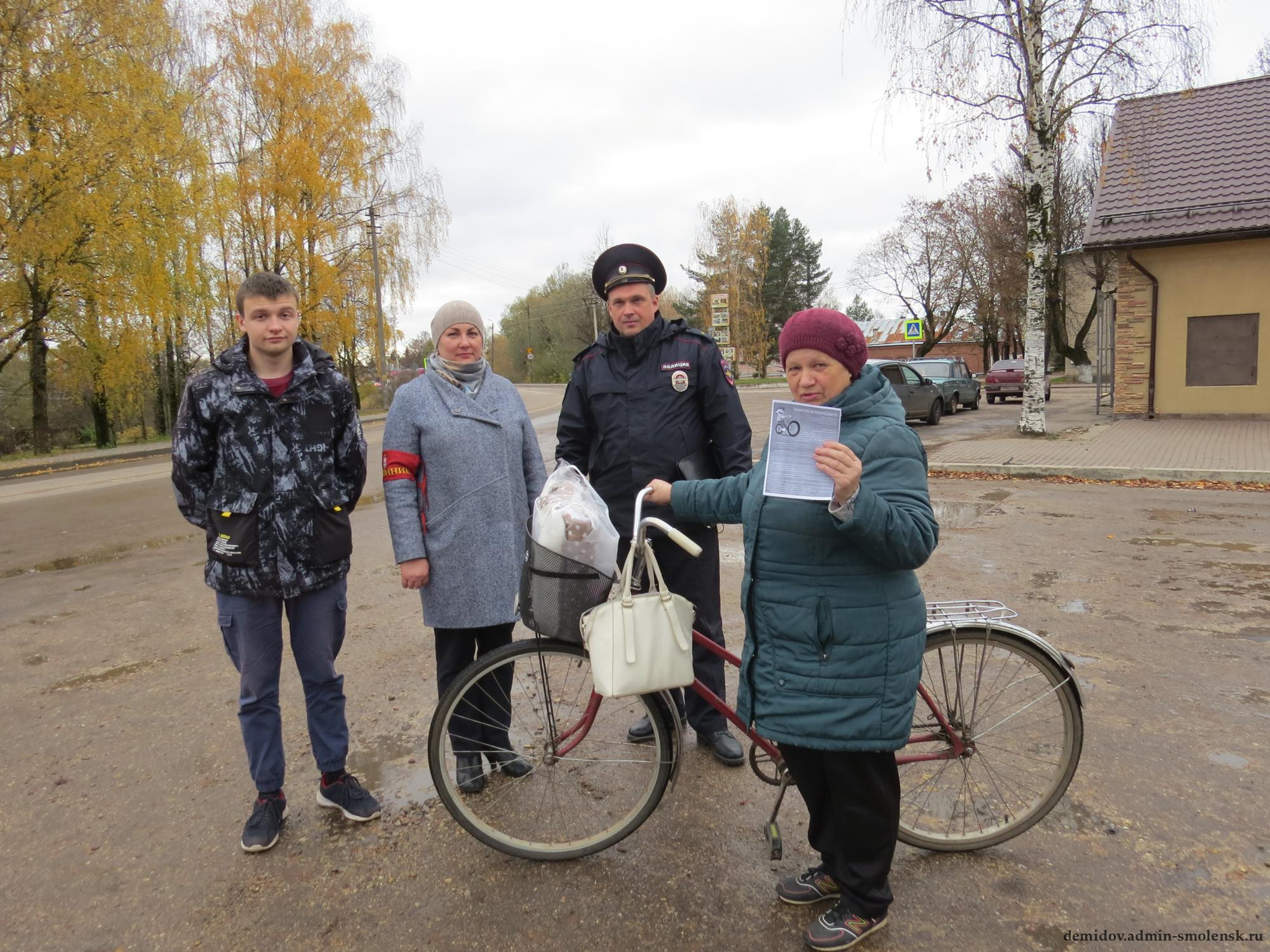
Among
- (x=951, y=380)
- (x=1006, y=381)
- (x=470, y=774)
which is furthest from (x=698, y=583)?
(x=1006, y=381)

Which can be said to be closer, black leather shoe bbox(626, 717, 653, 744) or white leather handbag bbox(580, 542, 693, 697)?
white leather handbag bbox(580, 542, 693, 697)

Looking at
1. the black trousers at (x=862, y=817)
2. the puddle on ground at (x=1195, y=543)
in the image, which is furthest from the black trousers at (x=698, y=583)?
the puddle on ground at (x=1195, y=543)

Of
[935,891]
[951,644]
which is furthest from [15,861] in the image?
[951,644]

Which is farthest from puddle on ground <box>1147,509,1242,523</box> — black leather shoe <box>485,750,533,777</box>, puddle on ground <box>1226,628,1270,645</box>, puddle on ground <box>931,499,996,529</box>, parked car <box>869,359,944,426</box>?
parked car <box>869,359,944,426</box>

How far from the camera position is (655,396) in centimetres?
335

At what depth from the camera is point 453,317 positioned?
3168mm

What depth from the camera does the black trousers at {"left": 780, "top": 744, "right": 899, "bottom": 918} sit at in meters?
2.28

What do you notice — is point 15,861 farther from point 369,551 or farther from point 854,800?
point 369,551

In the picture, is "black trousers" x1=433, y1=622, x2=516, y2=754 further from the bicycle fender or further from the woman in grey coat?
the bicycle fender

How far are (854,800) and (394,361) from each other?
37.8 metres

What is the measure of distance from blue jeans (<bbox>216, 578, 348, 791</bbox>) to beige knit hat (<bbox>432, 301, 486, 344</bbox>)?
101 cm

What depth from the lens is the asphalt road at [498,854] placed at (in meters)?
2.46

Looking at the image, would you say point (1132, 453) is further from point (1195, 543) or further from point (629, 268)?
point (629, 268)

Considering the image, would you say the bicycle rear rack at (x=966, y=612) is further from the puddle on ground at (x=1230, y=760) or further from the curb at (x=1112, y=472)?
the curb at (x=1112, y=472)
